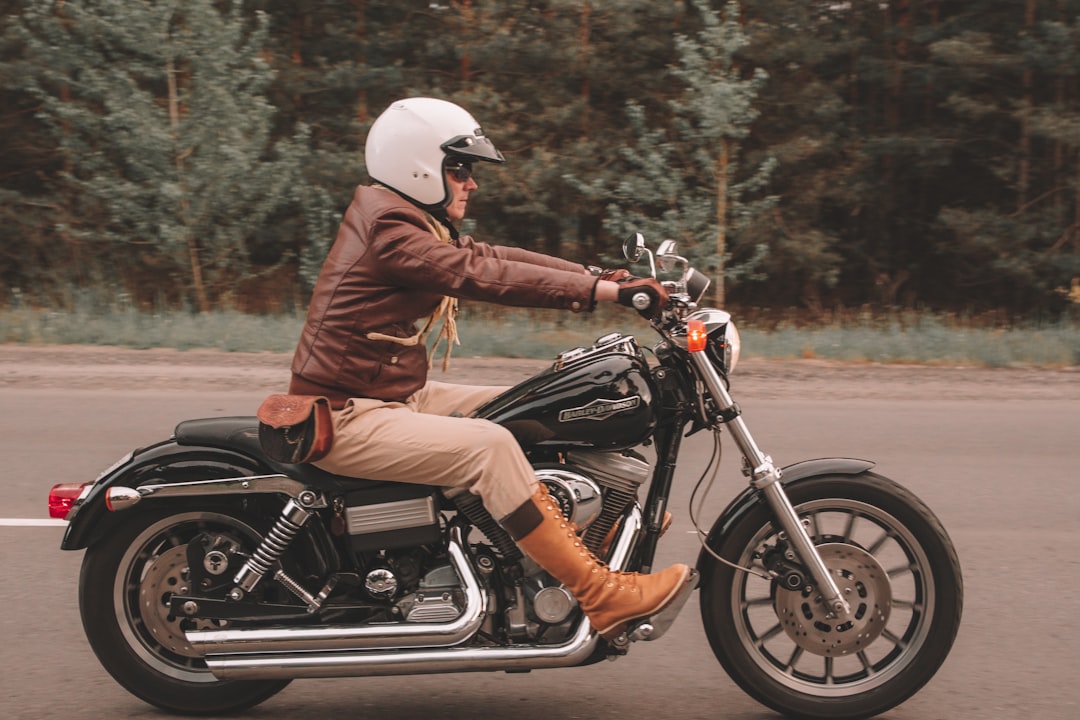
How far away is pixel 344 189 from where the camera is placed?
21.1m

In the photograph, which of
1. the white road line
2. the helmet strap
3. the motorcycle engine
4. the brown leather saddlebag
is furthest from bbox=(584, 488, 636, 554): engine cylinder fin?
the white road line

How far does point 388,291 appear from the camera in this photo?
3566 mm

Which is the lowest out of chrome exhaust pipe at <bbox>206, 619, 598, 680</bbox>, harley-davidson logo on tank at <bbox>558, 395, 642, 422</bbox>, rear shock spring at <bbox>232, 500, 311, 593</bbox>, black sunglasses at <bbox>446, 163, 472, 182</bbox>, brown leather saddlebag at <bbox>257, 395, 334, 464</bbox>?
chrome exhaust pipe at <bbox>206, 619, 598, 680</bbox>

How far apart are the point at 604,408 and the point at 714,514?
2825 mm

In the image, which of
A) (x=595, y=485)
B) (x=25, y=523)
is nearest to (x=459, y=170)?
(x=595, y=485)

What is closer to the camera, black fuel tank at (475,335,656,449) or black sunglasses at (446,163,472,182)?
black fuel tank at (475,335,656,449)

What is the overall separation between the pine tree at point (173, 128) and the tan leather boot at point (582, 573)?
14660mm

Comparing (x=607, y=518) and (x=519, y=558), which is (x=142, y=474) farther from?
(x=607, y=518)

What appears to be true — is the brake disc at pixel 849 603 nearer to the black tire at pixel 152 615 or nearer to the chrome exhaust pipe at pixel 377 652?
the chrome exhaust pipe at pixel 377 652

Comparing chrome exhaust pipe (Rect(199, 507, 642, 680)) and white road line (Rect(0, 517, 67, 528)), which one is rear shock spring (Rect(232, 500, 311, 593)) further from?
white road line (Rect(0, 517, 67, 528))

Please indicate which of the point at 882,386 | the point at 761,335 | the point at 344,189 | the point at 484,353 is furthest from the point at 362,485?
the point at 344,189

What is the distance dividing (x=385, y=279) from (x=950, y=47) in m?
19.9

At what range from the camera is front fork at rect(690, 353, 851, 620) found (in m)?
3.56

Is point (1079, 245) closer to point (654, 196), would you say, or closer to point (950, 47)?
point (950, 47)
